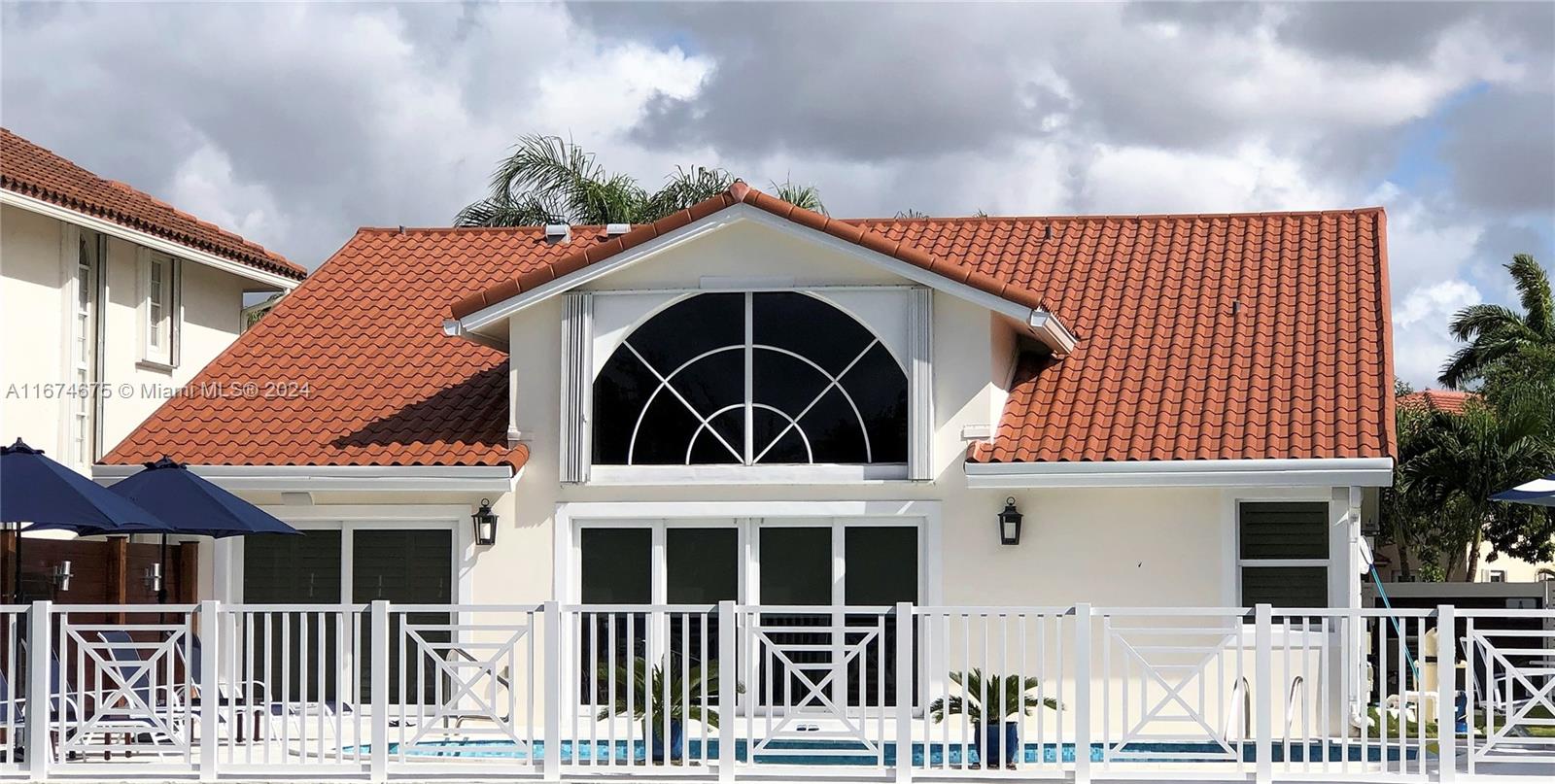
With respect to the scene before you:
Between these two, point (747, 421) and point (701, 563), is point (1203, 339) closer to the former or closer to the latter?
point (747, 421)

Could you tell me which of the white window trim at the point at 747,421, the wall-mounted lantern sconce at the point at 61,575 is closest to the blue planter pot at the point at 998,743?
the white window trim at the point at 747,421

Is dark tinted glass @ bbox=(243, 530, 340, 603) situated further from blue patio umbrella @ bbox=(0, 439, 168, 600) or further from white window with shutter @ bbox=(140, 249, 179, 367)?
white window with shutter @ bbox=(140, 249, 179, 367)

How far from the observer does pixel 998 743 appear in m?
13.1

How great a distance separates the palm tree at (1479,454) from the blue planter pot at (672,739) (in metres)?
21.2

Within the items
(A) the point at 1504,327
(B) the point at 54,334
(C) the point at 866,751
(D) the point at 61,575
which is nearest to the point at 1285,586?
(C) the point at 866,751

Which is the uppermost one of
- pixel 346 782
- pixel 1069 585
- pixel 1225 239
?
pixel 1225 239

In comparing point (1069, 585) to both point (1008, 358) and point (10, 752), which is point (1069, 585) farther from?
point (10, 752)

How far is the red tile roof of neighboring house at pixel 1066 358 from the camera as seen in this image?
16.7 metres

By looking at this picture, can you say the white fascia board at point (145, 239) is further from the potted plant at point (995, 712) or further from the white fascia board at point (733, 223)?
the potted plant at point (995, 712)

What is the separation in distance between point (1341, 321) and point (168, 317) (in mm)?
14244

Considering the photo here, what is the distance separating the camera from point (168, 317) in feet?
77.2

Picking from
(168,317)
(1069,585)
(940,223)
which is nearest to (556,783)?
(1069,585)

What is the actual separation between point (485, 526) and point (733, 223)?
11.9 ft

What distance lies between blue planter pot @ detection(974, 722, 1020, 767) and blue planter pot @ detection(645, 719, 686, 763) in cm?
208
